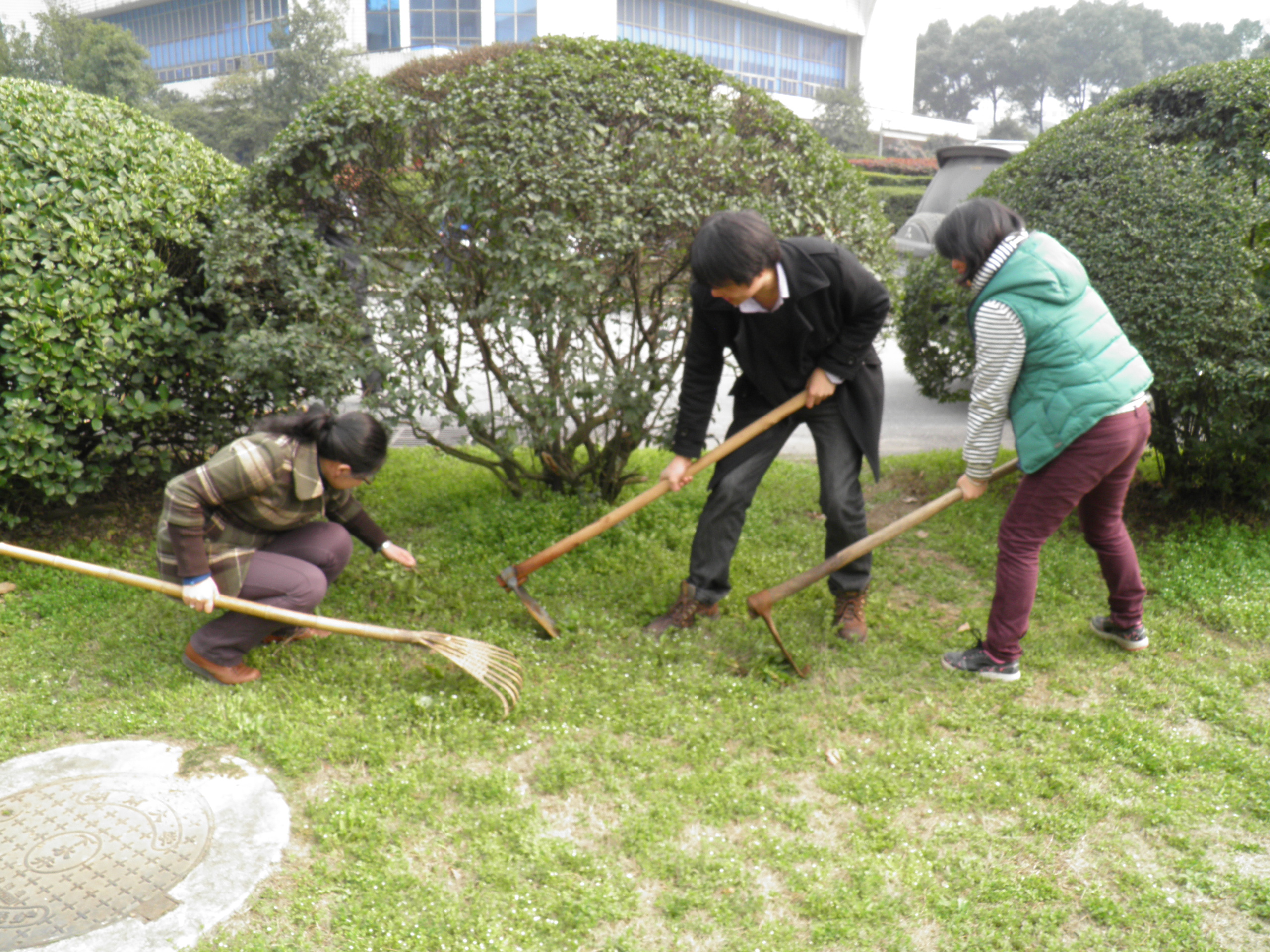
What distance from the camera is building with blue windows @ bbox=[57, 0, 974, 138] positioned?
53000mm

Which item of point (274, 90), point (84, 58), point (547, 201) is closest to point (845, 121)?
point (274, 90)

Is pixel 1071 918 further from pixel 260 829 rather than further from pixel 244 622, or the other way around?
pixel 244 622

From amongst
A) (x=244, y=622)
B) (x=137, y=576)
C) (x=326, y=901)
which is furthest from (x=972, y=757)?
(x=137, y=576)

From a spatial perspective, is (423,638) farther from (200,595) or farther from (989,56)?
(989,56)

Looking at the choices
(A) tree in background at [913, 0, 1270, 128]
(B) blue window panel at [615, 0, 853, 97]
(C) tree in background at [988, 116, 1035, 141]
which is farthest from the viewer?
(A) tree in background at [913, 0, 1270, 128]

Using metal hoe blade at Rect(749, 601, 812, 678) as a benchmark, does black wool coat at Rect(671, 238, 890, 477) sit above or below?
above

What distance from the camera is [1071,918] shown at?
238cm

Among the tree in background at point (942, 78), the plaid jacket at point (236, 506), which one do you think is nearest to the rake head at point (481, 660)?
the plaid jacket at point (236, 506)

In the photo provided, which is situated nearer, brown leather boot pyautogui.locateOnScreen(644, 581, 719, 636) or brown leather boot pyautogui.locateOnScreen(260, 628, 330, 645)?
brown leather boot pyautogui.locateOnScreen(260, 628, 330, 645)

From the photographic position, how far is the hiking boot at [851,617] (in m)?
3.80

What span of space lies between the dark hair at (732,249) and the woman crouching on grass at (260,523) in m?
1.26

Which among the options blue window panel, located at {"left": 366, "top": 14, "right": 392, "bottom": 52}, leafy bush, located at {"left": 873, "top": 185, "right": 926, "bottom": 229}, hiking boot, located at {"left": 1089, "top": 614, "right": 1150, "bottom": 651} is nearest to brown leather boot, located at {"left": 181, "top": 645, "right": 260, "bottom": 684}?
hiking boot, located at {"left": 1089, "top": 614, "right": 1150, "bottom": 651}

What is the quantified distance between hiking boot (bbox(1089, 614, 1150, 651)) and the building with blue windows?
50777 mm

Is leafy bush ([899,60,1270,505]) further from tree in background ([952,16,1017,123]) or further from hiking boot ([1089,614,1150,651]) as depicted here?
tree in background ([952,16,1017,123])
